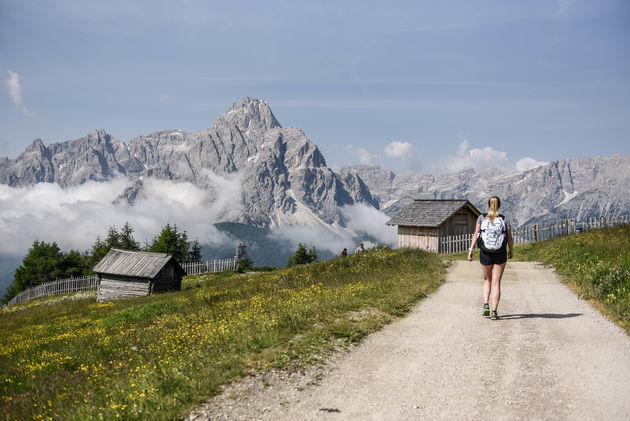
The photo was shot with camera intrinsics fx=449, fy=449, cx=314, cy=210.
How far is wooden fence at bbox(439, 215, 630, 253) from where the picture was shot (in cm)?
3353

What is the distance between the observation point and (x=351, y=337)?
8.80 meters

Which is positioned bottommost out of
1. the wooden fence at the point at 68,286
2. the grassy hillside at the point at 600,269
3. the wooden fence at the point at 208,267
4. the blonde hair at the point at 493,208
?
the wooden fence at the point at 68,286

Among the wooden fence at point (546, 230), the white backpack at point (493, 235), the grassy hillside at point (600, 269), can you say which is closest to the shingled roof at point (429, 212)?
the wooden fence at point (546, 230)

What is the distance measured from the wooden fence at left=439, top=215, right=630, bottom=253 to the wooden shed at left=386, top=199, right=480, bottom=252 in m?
1.11

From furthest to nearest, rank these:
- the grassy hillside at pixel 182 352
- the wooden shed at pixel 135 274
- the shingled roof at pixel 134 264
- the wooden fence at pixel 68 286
→ the wooden fence at pixel 68 286, the wooden shed at pixel 135 274, the shingled roof at pixel 134 264, the grassy hillside at pixel 182 352

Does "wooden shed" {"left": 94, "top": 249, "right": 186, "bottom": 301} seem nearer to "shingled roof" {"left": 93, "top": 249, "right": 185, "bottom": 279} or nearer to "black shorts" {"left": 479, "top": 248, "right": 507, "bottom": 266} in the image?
"shingled roof" {"left": 93, "top": 249, "right": 185, "bottom": 279}

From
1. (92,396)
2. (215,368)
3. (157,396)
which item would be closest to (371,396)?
(215,368)

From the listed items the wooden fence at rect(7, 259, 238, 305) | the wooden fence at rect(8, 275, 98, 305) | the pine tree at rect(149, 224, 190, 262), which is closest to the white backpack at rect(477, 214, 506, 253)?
the wooden fence at rect(7, 259, 238, 305)

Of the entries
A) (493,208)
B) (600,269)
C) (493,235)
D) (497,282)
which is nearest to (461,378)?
(497,282)

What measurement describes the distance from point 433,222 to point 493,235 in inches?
1301

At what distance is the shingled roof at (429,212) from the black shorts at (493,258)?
3198 cm

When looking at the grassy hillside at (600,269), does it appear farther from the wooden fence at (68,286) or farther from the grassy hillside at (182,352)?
the wooden fence at (68,286)

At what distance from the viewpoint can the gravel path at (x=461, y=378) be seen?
5.73 meters

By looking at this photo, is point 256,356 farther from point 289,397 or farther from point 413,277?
point 413,277
